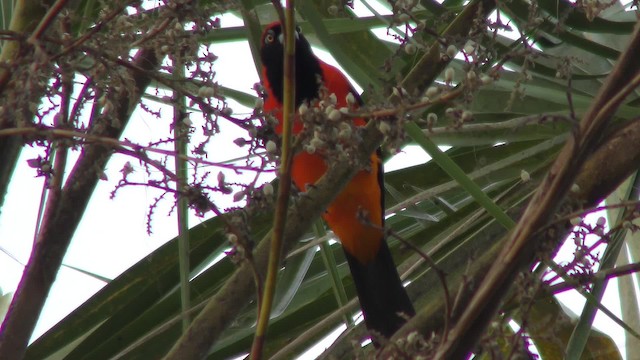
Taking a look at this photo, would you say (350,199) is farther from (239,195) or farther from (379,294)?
(239,195)

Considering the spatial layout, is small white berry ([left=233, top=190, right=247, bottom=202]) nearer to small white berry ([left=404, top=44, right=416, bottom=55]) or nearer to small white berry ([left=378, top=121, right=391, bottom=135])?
small white berry ([left=378, top=121, right=391, bottom=135])

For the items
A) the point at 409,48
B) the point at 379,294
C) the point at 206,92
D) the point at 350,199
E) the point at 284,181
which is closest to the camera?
the point at 284,181

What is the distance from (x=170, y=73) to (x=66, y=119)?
0.13 m

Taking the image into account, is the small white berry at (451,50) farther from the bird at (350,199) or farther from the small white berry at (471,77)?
the bird at (350,199)

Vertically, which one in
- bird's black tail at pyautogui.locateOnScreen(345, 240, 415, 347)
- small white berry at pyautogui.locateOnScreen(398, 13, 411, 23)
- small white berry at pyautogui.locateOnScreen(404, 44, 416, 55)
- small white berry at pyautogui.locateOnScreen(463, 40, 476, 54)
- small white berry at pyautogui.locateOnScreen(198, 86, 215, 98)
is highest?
bird's black tail at pyautogui.locateOnScreen(345, 240, 415, 347)

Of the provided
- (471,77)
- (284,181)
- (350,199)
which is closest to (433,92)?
(471,77)

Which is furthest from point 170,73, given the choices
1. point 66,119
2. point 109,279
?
point 109,279

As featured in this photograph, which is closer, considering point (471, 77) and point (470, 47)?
point (471, 77)

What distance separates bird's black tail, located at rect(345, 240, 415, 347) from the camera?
201 cm

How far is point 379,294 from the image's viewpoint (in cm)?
212

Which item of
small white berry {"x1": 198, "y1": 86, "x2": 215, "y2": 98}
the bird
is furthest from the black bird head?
small white berry {"x1": 198, "y1": 86, "x2": 215, "y2": 98}

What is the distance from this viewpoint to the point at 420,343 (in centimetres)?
88

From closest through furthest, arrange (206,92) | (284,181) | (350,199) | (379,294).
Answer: (284,181) < (206,92) < (379,294) < (350,199)

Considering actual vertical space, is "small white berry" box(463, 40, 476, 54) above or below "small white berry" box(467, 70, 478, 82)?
above
